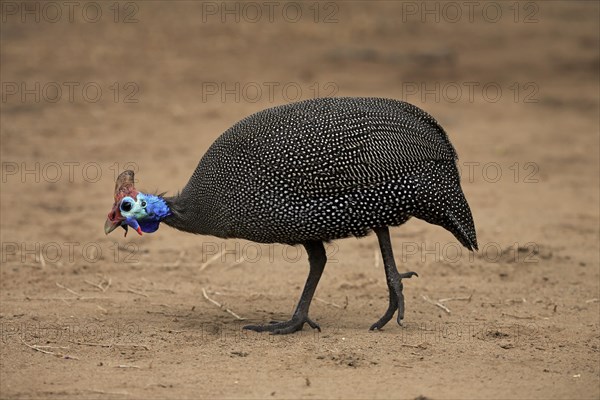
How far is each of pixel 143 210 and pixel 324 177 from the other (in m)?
1.11

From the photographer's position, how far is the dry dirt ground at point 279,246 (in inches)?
193

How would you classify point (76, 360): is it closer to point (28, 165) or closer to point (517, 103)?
point (28, 165)

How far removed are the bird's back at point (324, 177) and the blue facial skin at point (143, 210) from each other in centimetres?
15

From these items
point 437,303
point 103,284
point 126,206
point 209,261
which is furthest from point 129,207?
point 437,303

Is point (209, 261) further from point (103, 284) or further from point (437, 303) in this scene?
point (437, 303)

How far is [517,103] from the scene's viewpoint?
12.3 m

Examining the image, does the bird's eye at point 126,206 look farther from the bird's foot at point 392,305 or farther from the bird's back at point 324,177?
the bird's foot at point 392,305

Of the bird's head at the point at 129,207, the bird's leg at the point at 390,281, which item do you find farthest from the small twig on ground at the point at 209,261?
the bird's leg at the point at 390,281

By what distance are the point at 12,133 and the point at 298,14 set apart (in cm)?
590

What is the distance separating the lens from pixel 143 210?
Result: 17.9 feet

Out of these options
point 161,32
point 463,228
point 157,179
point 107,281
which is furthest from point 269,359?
point 161,32

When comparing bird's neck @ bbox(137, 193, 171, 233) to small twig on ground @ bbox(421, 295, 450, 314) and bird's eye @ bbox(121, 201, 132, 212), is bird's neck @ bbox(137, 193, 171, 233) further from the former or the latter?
small twig on ground @ bbox(421, 295, 450, 314)

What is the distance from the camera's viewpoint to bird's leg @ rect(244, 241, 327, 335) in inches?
219

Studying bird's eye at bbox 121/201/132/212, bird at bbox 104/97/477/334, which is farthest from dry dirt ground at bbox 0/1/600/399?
bird's eye at bbox 121/201/132/212
